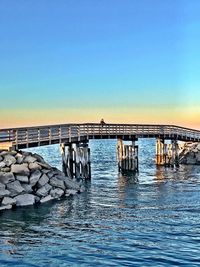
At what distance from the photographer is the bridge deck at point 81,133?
32531 millimetres

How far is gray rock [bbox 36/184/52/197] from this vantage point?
27.6 m

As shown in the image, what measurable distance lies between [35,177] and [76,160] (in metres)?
11.3

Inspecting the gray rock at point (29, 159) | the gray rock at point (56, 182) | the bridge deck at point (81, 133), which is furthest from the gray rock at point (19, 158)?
the gray rock at point (56, 182)

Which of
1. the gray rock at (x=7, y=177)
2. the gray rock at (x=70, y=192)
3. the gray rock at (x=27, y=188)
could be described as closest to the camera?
the gray rock at (x=7, y=177)

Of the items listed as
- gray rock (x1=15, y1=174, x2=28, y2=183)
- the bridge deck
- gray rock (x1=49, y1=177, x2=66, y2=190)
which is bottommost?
gray rock (x1=49, y1=177, x2=66, y2=190)

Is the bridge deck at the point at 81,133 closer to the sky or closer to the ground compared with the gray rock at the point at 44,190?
closer to the sky

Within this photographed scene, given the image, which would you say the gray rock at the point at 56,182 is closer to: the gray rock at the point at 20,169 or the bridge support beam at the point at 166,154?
the gray rock at the point at 20,169

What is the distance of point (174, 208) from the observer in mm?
24625

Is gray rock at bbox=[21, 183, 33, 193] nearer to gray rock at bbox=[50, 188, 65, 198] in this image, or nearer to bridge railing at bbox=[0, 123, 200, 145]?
gray rock at bbox=[50, 188, 65, 198]

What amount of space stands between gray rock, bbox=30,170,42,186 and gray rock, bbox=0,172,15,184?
3.77 feet

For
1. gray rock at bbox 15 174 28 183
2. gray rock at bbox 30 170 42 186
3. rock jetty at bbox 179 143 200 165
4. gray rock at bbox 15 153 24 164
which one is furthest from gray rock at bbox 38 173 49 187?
rock jetty at bbox 179 143 200 165

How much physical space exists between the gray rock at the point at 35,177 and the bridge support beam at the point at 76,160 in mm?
9174

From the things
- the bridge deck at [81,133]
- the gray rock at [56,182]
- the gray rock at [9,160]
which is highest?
the bridge deck at [81,133]

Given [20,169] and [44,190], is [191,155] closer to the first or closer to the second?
[44,190]
